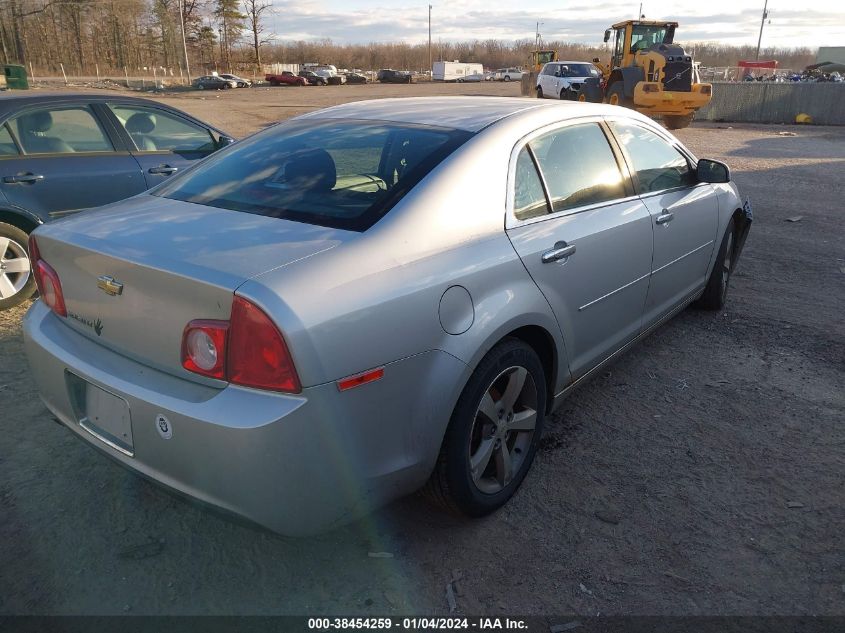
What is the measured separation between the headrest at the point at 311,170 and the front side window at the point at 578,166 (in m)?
0.90

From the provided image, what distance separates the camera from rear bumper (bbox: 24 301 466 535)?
1.88m

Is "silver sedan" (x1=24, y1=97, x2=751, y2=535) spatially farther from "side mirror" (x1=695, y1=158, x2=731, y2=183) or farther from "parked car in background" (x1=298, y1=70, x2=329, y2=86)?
"parked car in background" (x1=298, y1=70, x2=329, y2=86)

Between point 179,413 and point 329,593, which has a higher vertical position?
point 179,413

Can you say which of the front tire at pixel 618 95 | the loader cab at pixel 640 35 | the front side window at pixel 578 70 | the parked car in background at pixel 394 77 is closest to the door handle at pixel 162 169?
the front tire at pixel 618 95

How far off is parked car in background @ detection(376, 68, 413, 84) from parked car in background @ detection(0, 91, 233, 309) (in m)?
65.2

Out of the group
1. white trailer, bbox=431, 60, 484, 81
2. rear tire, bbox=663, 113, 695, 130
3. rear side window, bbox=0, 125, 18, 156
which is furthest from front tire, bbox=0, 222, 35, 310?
white trailer, bbox=431, 60, 484, 81

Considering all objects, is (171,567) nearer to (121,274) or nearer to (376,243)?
(121,274)

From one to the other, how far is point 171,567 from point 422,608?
3.13ft

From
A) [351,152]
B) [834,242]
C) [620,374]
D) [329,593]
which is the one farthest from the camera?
[834,242]

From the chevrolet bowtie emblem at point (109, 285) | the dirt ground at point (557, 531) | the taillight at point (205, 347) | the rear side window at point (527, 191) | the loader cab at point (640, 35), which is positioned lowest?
the dirt ground at point (557, 531)

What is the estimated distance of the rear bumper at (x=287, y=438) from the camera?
1876mm

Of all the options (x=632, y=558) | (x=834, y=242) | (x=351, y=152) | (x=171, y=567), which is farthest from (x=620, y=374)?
(x=834, y=242)

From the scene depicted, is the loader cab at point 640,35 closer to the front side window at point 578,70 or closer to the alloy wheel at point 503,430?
the front side window at point 578,70

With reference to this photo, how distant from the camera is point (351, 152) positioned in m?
3.02
